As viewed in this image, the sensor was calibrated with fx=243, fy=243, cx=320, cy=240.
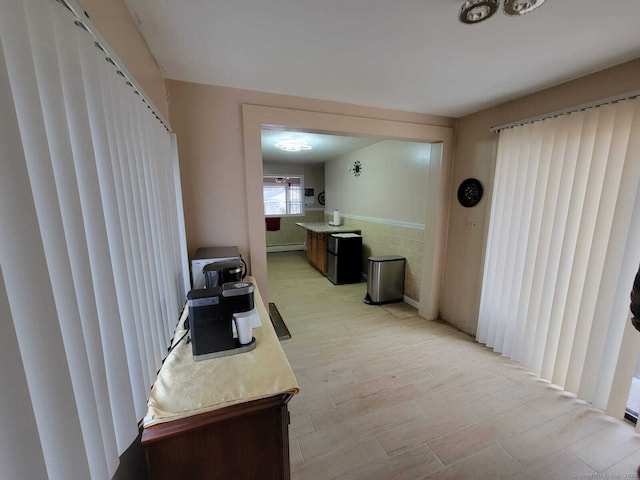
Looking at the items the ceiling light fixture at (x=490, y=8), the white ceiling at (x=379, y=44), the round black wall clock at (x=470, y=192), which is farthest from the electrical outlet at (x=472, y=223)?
the ceiling light fixture at (x=490, y=8)

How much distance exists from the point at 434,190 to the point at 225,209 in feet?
7.53

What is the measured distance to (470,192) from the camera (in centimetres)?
257

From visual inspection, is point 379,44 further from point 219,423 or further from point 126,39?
point 219,423

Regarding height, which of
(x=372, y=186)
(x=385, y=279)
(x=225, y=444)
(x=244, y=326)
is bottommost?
(x=385, y=279)

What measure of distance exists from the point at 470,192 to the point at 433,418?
211 centimetres

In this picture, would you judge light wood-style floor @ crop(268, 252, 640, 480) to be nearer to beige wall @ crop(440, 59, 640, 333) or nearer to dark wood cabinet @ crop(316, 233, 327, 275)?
beige wall @ crop(440, 59, 640, 333)

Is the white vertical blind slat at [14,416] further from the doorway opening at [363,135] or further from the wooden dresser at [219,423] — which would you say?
the doorway opening at [363,135]

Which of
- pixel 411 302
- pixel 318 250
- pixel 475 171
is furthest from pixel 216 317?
pixel 318 250

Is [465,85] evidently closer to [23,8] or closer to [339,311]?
[23,8]

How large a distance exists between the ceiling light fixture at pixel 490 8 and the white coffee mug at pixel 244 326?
169cm

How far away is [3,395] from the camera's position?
1.26 ft

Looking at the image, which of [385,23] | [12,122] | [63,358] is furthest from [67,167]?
[385,23]

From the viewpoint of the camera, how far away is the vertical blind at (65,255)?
421mm

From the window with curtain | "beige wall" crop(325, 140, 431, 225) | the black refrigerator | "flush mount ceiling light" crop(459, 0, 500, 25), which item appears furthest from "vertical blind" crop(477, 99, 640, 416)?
the window with curtain
